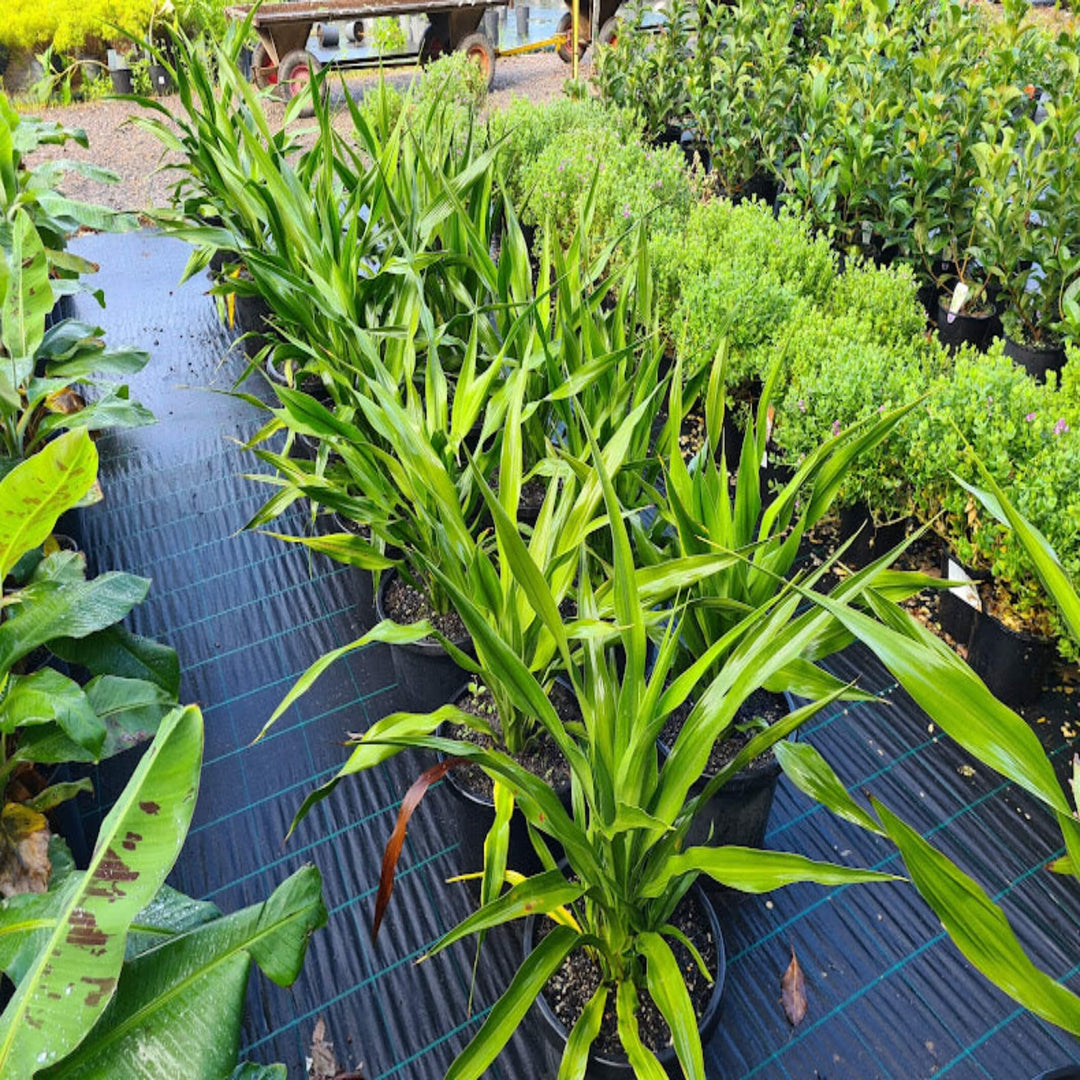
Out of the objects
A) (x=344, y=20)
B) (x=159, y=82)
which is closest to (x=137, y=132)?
(x=159, y=82)

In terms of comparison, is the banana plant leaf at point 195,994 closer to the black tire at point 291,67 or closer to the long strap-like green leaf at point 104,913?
the long strap-like green leaf at point 104,913

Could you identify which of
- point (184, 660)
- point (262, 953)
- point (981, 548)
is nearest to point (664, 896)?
point (262, 953)

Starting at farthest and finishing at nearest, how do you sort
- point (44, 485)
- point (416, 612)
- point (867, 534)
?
1. point (867, 534)
2. point (416, 612)
3. point (44, 485)

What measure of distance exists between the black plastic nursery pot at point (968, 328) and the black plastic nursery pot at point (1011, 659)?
5.10ft

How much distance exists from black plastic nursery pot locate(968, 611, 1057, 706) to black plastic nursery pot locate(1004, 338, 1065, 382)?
1375 mm

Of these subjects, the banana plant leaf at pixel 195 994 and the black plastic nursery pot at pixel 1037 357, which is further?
the black plastic nursery pot at pixel 1037 357

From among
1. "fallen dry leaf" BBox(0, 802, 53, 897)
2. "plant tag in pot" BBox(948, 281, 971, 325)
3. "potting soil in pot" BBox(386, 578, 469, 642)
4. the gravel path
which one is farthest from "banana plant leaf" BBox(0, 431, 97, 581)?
the gravel path

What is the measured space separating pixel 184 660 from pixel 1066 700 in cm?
186

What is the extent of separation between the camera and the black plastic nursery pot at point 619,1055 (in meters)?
1.07

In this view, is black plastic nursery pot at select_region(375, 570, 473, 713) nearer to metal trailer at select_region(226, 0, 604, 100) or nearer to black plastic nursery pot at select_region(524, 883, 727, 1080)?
black plastic nursery pot at select_region(524, 883, 727, 1080)

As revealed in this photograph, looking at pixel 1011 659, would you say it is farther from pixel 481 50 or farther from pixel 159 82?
pixel 159 82

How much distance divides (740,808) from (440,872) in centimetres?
53

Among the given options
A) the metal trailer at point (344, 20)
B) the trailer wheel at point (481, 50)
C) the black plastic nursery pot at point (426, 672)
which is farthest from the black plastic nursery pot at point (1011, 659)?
the trailer wheel at point (481, 50)

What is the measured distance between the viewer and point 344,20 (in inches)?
271
